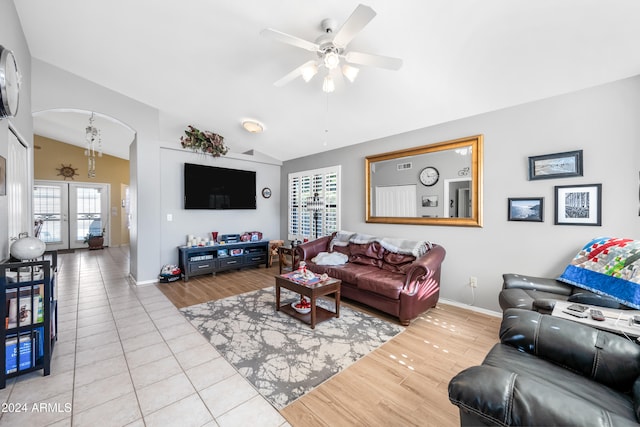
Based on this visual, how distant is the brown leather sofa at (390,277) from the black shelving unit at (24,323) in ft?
8.94

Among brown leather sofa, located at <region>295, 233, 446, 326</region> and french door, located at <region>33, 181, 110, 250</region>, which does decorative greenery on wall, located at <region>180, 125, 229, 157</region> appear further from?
french door, located at <region>33, 181, 110, 250</region>

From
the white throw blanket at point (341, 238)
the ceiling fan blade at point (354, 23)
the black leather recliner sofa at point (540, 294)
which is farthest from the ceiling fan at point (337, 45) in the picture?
the white throw blanket at point (341, 238)

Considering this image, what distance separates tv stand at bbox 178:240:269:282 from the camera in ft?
14.4

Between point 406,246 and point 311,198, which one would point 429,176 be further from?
point 311,198

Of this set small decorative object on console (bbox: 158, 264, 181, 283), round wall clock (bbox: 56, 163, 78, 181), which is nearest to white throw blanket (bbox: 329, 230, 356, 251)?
small decorative object on console (bbox: 158, 264, 181, 283)

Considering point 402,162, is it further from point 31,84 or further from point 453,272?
point 31,84

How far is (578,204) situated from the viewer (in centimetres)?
250

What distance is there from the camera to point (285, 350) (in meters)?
2.28

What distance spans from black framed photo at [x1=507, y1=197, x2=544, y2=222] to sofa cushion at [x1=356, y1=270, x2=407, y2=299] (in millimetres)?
1411

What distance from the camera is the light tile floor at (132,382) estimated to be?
5.09ft

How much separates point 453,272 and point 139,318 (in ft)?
12.8

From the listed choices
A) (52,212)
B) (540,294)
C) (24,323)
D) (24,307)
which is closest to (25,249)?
(24,307)

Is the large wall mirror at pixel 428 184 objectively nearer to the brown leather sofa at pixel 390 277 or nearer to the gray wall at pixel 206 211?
the brown leather sofa at pixel 390 277

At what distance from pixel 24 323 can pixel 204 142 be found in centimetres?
357
